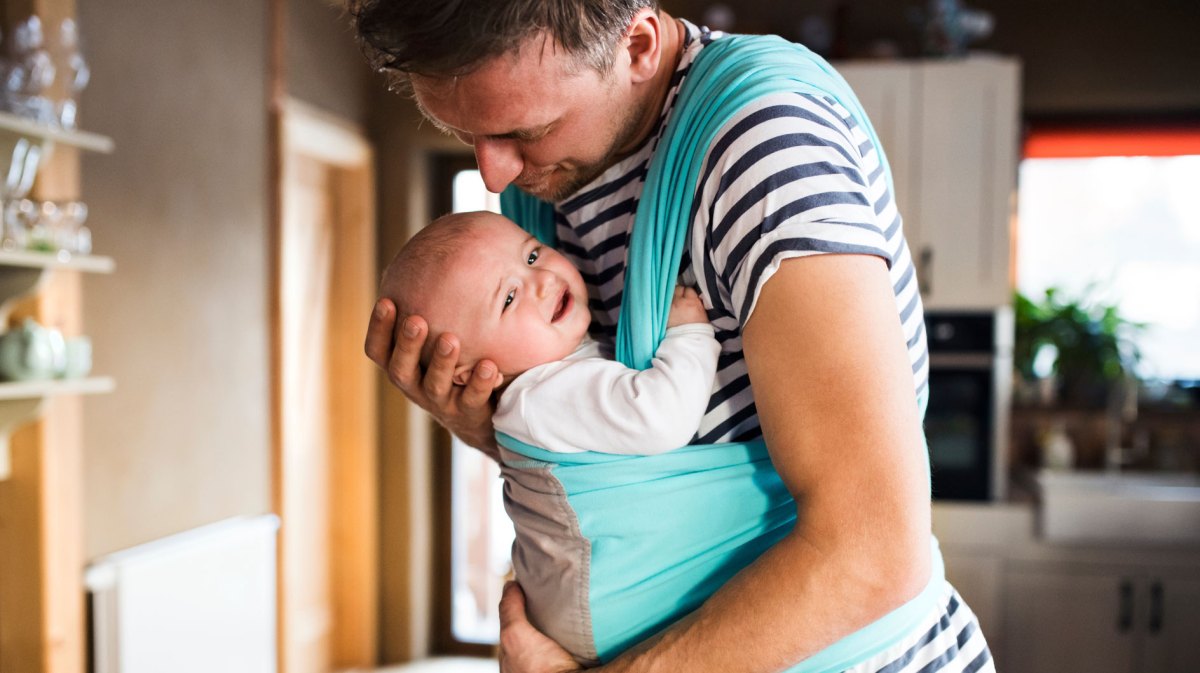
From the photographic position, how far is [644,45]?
88cm

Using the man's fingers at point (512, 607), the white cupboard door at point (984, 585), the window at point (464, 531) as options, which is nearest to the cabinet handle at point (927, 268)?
the white cupboard door at point (984, 585)

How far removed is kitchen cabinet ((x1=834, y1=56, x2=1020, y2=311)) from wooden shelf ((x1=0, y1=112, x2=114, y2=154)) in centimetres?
269

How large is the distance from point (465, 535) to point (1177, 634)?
3022mm

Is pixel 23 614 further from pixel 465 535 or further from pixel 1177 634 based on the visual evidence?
pixel 1177 634

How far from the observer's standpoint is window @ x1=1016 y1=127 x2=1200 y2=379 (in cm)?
414

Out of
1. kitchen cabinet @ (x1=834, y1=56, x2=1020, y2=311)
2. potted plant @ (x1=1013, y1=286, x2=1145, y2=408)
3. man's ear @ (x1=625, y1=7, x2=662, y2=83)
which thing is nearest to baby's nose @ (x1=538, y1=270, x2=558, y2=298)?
man's ear @ (x1=625, y1=7, x2=662, y2=83)

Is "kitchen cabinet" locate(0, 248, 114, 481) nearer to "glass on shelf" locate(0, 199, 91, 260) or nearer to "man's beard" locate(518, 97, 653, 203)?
"glass on shelf" locate(0, 199, 91, 260)

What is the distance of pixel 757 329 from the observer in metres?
0.73

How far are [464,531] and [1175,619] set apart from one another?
3017 millimetres

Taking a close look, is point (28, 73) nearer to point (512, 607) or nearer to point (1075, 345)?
point (512, 607)

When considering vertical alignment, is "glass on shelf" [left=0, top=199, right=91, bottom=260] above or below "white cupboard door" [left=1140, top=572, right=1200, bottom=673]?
above

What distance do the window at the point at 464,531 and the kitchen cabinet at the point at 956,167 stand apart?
6.42ft

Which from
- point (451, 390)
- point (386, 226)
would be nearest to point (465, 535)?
point (386, 226)

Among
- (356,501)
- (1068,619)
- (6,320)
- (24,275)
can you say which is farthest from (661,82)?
(356,501)
